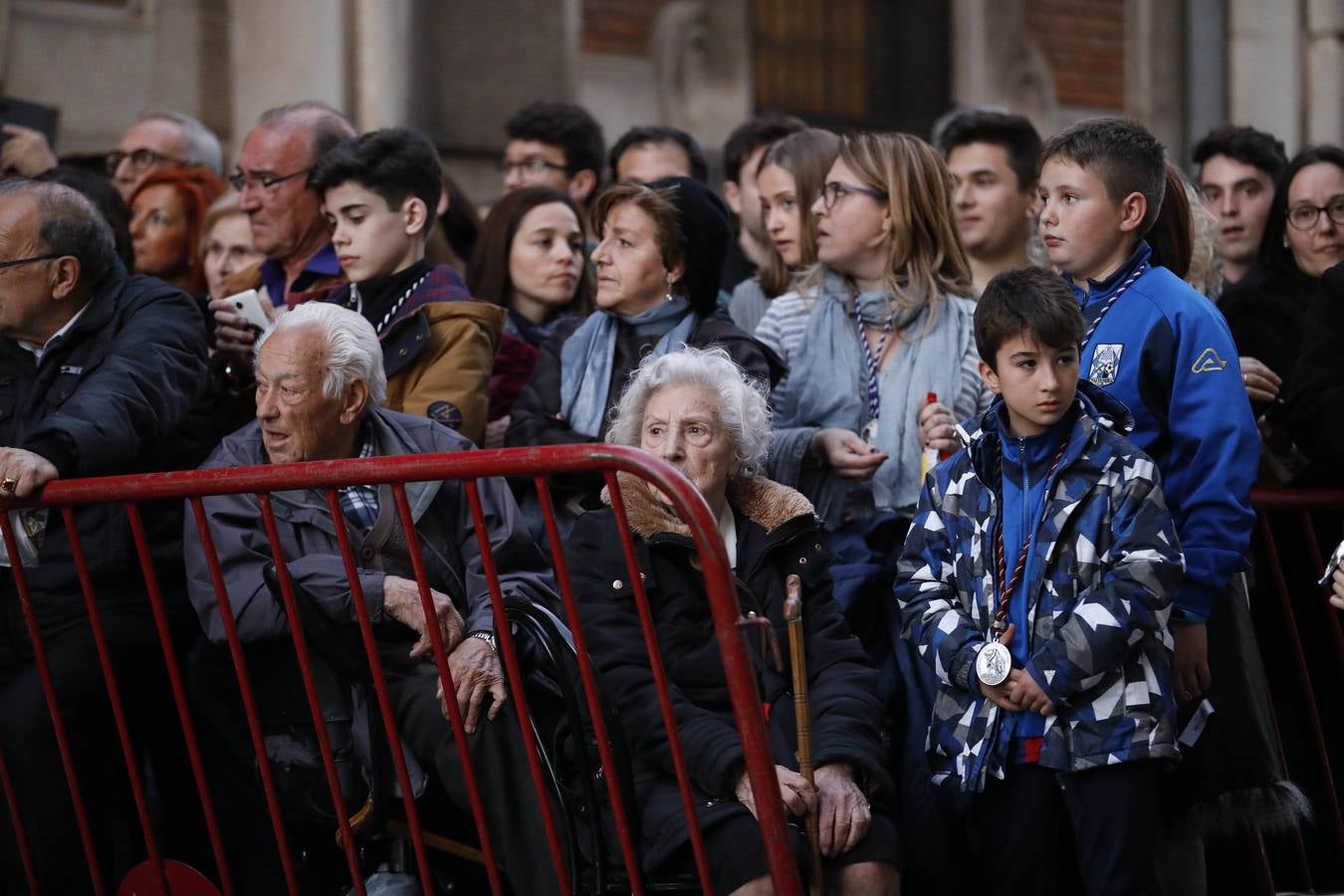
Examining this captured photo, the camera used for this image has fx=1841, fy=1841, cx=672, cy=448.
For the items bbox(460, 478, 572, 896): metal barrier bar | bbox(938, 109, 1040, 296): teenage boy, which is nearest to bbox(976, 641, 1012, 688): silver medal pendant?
bbox(460, 478, 572, 896): metal barrier bar

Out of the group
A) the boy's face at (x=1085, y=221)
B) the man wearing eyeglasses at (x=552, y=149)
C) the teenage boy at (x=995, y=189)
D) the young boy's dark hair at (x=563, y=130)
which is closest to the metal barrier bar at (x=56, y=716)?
the boy's face at (x=1085, y=221)

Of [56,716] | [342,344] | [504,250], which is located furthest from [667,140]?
[56,716]

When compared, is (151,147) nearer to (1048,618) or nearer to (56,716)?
(56,716)

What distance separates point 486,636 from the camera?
4.27 metres

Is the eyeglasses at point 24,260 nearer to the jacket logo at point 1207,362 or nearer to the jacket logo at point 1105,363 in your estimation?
the jacket logo at point 1105,363

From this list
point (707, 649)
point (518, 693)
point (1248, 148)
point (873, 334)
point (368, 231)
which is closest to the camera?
point (518, 693)

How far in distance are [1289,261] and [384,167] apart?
2.84m

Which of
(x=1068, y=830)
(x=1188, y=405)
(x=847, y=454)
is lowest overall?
(x=1068, y=830)

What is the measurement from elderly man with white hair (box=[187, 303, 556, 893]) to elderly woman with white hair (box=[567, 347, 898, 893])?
270 millimetres

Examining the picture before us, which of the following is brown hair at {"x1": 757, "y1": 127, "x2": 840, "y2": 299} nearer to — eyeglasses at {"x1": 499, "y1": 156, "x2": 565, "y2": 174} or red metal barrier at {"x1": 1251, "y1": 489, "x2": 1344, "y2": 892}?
eyeglasses at {"x1": 499, "y1": 156, "x2": 565, "y2": 174}

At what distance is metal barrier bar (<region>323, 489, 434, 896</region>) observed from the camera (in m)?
3.96

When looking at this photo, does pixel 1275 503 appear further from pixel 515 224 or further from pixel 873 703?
pixel 515 224

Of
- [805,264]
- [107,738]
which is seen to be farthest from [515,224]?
[107,738]

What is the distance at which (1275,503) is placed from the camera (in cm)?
483
